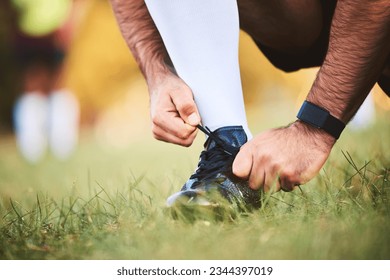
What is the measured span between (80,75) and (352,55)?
8888 millimetres

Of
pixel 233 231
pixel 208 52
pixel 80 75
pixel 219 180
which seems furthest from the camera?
pixel 80 75

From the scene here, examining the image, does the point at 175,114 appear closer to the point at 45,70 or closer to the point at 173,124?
the point at 173,124

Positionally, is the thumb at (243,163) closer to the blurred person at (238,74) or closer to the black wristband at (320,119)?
the blurred person at (238,74)

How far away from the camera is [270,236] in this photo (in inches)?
38.6

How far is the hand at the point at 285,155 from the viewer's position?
1104 mm

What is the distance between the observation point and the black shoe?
3.59 feet

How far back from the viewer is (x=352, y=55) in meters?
1.08

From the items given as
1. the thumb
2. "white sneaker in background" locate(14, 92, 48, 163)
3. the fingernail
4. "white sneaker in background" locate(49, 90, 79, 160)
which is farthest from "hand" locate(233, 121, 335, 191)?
"white sneaker in background" locate(49, 90, 79, 160)

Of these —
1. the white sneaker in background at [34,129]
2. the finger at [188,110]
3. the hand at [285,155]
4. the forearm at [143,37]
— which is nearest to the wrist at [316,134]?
the hand at [285,155]

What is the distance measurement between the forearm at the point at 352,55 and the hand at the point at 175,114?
246mm

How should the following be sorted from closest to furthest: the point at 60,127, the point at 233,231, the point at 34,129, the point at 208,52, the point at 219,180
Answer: the point at 233,231 < the point at 219,180 < the point at 208,52 < the point at 34,129 < the point at 60,127

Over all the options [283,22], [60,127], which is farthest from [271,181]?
[60,127]

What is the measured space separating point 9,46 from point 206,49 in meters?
8.34

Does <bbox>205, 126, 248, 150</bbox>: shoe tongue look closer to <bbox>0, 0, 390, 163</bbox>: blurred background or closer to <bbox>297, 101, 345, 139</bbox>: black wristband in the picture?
<bbox>297, 101, 345, 139</bbox>: black wristband
